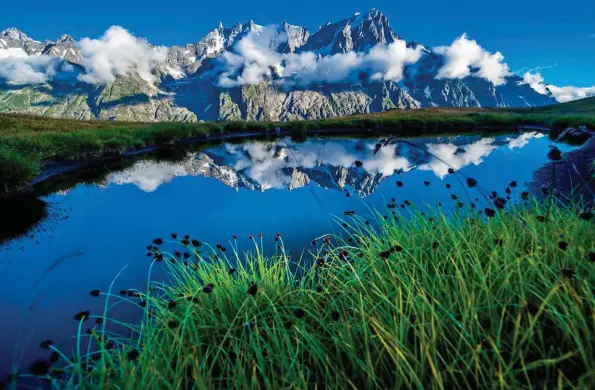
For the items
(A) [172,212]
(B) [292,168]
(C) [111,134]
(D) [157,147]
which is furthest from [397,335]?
(D) [157,147]

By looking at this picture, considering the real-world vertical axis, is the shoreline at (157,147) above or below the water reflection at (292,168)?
above

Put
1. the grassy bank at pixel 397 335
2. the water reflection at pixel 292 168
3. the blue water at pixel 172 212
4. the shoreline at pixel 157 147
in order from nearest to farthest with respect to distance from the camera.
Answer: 1. the grassy bank at pixel 397 335
2. the blue water at pixel 172 212
3. the water reflection at pixel 292 168
4. the shoreline at pixel 157 147

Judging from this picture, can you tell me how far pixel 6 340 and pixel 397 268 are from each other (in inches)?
249

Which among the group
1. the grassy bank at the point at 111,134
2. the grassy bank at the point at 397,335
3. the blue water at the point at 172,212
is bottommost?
the blue water at the point at 172,212

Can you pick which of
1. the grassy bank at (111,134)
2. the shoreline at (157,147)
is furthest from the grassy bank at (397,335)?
the shoreline at (157,147)

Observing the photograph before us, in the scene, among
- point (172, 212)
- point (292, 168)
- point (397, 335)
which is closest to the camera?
point (397, 335)

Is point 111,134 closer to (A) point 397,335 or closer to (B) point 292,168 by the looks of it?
(B) point 292,168

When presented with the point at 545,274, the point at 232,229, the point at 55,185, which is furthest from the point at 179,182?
the point at 545,274

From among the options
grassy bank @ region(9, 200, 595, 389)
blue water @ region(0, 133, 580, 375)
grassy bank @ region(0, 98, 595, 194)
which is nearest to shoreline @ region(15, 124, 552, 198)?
grassy bank @ region(0, 98, 595, 194)

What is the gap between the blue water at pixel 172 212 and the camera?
7.19 metres

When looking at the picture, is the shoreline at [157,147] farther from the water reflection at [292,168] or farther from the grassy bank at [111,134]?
the water reflection at [292,168]

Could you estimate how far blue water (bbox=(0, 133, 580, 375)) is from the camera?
7188mm

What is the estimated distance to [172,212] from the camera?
13.6 metres

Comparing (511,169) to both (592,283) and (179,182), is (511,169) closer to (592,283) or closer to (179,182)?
(179,182)
